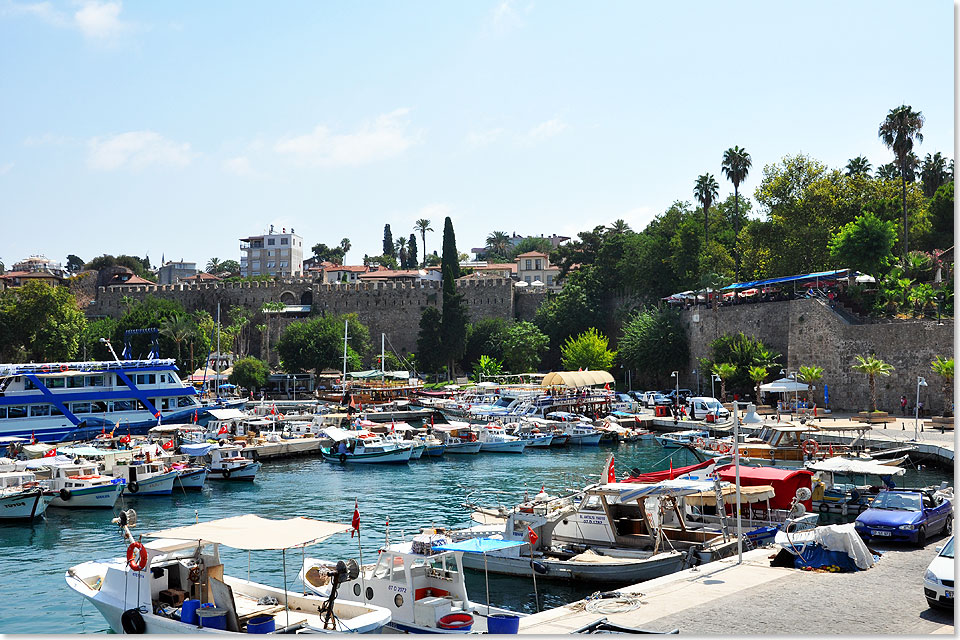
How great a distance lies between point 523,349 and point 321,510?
38.6 meters

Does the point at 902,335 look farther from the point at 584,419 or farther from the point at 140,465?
the point at 140,465

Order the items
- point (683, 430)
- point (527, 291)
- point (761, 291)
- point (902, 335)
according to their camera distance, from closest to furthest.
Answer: point (902, 335) → point (683, 430) → point (761, 291) → point (527, 291)

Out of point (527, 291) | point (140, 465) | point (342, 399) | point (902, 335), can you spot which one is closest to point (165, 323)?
point (342, 399)

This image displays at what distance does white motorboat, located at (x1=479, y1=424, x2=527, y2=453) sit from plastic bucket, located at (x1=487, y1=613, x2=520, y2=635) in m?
26.4

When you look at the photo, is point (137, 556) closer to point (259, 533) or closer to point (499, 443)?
point (259, 533)

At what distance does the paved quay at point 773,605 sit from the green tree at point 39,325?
5761 cm

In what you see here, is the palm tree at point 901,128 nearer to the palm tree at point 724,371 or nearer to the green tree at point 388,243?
the palm tree at point 724,371

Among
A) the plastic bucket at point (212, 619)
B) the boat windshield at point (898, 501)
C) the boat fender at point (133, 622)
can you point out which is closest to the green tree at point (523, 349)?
the boat windshield at point (898, 501)

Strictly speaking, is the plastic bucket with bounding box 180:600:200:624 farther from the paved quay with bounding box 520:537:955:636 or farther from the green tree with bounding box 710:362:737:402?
the green tree with bounding box 710:362:737:402

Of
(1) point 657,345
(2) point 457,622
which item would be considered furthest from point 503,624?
(1) point 657,345

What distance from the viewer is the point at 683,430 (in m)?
40.8

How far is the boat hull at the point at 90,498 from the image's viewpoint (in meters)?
24.8

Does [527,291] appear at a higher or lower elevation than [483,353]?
higher

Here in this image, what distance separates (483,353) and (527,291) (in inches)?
321
